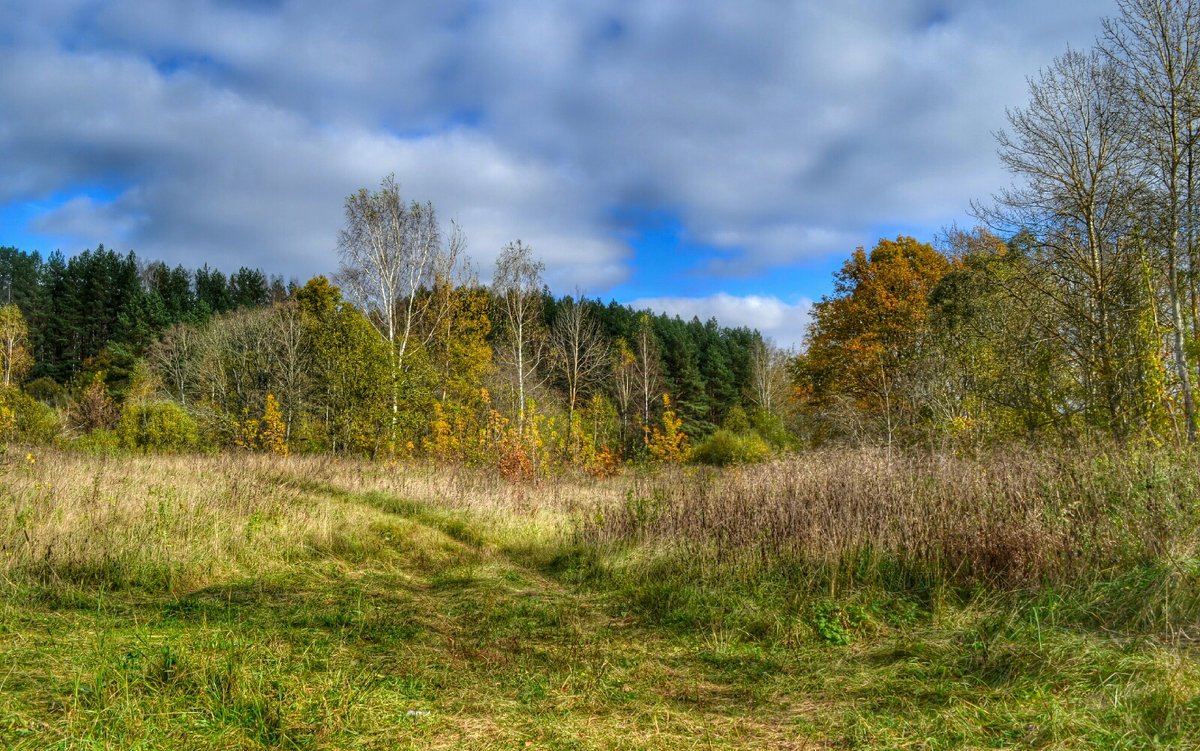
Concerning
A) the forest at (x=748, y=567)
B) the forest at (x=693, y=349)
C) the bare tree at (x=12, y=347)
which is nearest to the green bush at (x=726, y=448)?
the forest at (x=693, y=349)

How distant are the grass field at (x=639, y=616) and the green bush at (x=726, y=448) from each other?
57.0 ft

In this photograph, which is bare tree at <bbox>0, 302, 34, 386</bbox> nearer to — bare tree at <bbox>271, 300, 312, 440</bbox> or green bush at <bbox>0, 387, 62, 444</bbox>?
bare tree at <bbox>271, 300, 312, 440</bbox>

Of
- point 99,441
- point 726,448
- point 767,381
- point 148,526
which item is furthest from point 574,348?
point 767,381

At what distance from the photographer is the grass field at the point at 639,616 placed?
3.22 metres

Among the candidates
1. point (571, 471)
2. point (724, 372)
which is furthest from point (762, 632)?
point (724, 372)

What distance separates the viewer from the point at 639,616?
5680 mm

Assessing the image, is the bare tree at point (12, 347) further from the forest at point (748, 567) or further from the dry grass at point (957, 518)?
the dry grass at point (957, 518)

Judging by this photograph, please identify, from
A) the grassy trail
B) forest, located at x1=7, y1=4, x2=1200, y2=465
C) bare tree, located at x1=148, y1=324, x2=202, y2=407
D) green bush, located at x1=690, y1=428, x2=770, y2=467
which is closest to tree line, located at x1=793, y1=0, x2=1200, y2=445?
forest, located at x1=7, y1=4, x2=1200, y2=465

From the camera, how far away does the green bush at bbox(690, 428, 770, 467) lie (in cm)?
2589

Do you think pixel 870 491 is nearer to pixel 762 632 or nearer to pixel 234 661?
pixel 762 632

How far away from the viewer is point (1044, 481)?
6098 millimetres

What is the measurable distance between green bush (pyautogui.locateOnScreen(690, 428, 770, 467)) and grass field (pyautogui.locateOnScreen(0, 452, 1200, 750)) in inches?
685

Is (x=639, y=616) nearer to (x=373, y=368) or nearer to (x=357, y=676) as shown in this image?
(x=357, y=676)

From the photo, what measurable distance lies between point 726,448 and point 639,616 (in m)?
23.0
